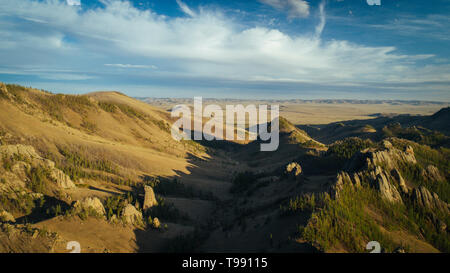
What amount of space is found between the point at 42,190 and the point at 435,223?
26179 millimetres

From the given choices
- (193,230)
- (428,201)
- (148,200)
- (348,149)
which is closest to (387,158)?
(428,201)

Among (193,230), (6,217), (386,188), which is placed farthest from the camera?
(193,230)

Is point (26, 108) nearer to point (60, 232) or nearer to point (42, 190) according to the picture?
point (42, 190)

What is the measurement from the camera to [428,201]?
14867mm

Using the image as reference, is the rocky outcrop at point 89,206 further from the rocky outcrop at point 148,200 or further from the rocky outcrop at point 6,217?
the rocky outcrop at point 148,200

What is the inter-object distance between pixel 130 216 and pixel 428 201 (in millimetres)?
19500

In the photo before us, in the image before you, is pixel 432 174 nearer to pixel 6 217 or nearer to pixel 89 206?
pixel 89 206

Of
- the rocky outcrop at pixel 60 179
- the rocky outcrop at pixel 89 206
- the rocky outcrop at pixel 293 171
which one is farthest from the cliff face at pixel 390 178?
the rocky outcrop at pixel 60 179

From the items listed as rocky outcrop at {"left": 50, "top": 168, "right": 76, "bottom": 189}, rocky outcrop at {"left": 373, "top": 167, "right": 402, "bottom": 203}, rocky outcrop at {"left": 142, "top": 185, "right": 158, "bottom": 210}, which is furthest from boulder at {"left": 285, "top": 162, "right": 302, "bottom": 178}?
rocky outcrop at {"left": 50, "top": 168, "right": 76, "bottom": 189}

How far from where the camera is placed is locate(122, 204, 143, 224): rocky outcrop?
1577 cm

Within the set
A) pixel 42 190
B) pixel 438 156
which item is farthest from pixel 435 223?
pixel 42 190

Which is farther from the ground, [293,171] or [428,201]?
[428,201]

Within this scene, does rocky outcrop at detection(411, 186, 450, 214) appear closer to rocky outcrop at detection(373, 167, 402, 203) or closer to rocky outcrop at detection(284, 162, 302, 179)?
rocky outcrop at detection(373, 167, 402, 203)

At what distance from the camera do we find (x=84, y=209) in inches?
598
